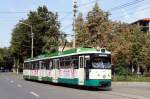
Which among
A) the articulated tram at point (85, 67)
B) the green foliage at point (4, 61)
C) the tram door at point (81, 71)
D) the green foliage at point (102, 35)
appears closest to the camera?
the articulated tram at point (85, 67)

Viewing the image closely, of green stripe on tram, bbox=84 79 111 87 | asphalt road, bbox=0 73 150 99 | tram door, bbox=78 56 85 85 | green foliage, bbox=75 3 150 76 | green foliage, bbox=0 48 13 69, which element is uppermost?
green foliage, bbox=0 48 13 69

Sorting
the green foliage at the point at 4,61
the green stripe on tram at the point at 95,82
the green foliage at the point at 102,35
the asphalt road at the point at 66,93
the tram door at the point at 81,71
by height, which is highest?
the green foliage at the point at 4,61

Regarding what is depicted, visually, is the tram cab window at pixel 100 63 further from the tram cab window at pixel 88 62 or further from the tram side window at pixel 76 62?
the tram side window at pixel 76 62

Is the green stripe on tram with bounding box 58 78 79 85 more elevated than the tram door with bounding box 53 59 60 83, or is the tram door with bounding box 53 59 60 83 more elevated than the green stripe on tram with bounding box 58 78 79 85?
the tram door with bounding box 53 59 60 83

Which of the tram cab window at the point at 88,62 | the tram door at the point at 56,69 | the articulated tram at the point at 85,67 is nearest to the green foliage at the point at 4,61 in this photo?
the tram door at the point at 56,69

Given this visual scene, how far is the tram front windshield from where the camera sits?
3341cm

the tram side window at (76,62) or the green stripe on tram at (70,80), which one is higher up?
the tram side window at (76,62)

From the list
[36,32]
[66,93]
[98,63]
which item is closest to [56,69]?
[98,63]

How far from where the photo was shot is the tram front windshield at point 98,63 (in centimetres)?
3341

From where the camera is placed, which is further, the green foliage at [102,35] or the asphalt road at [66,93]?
the green foliage at [102,35]

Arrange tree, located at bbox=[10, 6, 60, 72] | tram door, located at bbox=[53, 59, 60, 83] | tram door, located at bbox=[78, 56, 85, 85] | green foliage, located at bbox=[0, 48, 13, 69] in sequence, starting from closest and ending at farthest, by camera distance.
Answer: tram door, located at bbox=[78, 56, 85, 85] → tram door, located at bbox=[53, 59, 60, 83] → tree, located at bbox=[10, 6, 60, 72] → green foliage, located at bbox=[0, 48, 13, 69]

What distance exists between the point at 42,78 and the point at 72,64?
1170cm

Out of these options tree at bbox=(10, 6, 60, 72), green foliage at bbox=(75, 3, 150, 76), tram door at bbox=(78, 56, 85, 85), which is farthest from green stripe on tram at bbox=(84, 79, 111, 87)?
tree at bbox=(10, 6, 60, 72)

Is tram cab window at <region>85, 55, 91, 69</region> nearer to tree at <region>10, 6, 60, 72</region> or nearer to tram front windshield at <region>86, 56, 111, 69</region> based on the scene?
tram front windshield at <region>86, 56, 111, 69</region>
